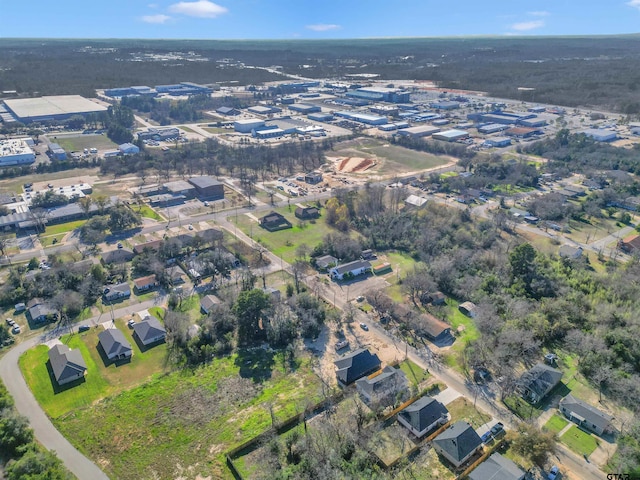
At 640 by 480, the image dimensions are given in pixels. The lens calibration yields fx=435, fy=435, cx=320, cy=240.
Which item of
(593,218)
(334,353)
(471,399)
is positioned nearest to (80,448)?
(334,353)

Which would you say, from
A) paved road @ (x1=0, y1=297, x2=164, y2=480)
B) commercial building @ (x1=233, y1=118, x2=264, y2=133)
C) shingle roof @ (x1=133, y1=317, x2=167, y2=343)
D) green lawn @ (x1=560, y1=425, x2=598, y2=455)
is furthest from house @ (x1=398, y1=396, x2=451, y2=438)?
commercial building @ (x1=233, y1=118, x2=264, y2=133)

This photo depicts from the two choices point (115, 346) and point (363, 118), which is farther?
point (363, 118)

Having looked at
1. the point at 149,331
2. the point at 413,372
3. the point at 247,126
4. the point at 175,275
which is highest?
the point at 247,126

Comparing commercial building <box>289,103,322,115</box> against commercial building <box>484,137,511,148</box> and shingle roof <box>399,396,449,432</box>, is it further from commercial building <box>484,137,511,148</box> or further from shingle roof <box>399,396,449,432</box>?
shingle roof <box>399,396,449,432</box>

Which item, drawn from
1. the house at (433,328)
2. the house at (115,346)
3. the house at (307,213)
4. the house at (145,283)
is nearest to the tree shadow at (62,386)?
the house at (115,346)

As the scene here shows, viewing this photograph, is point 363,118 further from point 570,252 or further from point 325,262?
point 325,262

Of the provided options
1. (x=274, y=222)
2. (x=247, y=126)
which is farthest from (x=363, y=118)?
(x=274, y=222)
